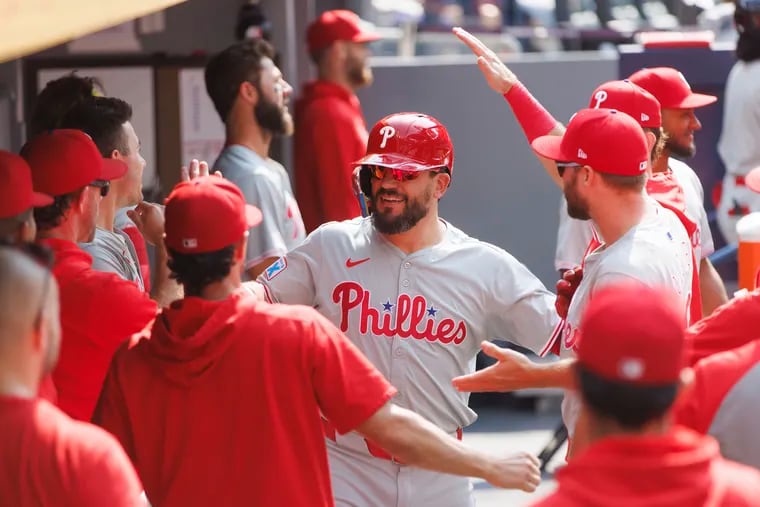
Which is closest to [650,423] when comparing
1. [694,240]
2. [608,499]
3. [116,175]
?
[608,499]

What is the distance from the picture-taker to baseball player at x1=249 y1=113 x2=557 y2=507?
5.04 metres

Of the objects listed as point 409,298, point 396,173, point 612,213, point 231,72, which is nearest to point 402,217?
point 396,173

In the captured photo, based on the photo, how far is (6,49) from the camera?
4082 mm

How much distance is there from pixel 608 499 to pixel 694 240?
11.7 feet

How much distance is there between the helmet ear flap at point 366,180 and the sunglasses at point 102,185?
2.83 ft

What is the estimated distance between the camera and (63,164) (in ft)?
15.7

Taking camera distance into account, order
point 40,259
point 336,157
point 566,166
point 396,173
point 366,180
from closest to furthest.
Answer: point 40,259, point 566,166, point 396,173, point 366,180, point 336,157

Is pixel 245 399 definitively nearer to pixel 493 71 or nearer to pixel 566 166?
pixel 566 166

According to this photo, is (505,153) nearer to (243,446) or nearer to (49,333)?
(243,446)

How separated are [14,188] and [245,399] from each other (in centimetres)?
95

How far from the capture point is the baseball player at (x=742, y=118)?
28.9ft

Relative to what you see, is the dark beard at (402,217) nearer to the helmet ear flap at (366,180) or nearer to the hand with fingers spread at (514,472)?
the helmet ear flap at (366,180)

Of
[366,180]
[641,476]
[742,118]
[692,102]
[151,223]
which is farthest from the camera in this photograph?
[742,118]

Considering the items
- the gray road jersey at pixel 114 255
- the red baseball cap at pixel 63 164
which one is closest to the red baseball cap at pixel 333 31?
the gray road jersey at pixel 114 255
